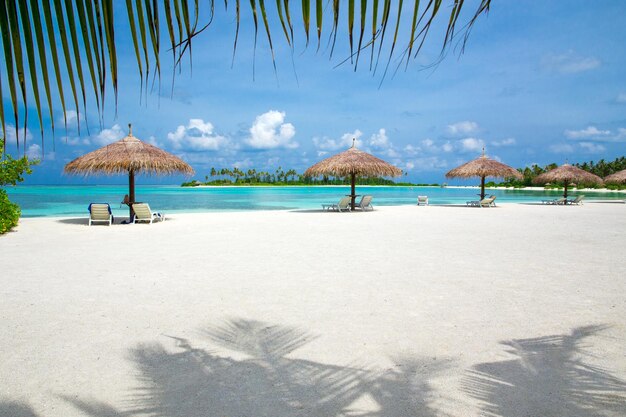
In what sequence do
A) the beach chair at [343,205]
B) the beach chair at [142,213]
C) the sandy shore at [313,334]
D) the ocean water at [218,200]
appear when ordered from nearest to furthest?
the sandy shore at [313,334] < the beach chair at [142,213] < the beach chair at [343,205] < the ocean water at [218,200]

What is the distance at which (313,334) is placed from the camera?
3.09m

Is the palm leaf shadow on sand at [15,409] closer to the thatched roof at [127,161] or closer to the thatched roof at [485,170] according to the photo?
the thatched roof at [127,161]

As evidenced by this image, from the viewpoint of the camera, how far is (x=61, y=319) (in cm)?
342

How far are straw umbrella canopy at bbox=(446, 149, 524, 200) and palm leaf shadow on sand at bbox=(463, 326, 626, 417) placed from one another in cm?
1734

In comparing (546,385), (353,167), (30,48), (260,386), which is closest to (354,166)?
(353,167)

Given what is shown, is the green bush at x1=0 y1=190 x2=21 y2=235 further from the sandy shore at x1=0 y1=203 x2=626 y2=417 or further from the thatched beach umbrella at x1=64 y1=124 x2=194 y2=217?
the sandy shore at x1=0 y1=203 x2=626 y2=417

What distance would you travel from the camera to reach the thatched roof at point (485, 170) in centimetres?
1941

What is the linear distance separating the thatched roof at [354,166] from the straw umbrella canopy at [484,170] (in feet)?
16.0

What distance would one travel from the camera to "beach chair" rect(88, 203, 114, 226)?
10328 millimetres

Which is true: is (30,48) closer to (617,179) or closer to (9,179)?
(9,179)

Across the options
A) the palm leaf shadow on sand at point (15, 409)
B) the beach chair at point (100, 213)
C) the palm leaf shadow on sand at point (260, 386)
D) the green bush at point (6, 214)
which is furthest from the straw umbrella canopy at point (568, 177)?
the palm leaf shadow on sand at point (15, 409)

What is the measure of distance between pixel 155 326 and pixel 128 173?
943 centimetres

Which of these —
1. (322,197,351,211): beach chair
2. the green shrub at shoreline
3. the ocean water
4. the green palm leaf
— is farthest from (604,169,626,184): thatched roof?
the green palm leaf

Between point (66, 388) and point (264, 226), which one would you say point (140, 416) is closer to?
point (66, 388)
